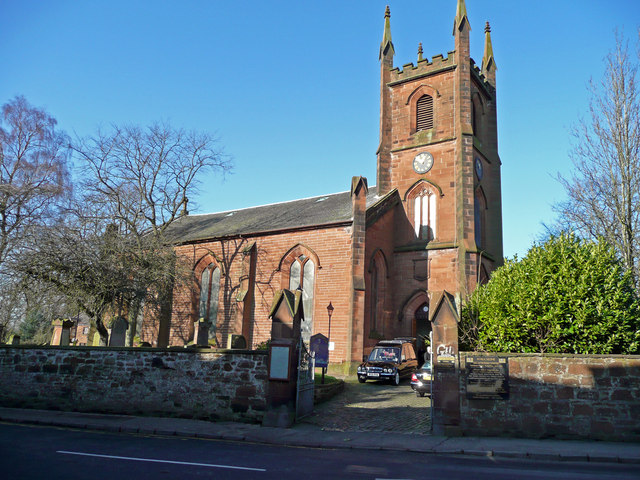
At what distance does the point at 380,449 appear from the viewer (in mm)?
9656

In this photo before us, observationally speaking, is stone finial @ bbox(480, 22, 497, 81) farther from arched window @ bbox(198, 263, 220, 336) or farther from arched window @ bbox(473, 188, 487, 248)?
arched window @ bbox(198, 263, 220, 336)

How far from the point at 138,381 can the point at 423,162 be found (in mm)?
20359

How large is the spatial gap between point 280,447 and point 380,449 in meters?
2.08

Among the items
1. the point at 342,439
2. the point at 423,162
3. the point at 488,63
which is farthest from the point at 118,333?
the point at 488,63

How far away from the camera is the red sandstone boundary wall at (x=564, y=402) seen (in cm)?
1021

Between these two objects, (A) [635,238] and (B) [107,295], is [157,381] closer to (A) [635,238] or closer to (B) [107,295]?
(B) [107,295]

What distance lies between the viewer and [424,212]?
1071 inches

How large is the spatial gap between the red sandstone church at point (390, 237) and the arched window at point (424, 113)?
7 centimetres

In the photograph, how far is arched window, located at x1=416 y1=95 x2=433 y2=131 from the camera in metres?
28.9

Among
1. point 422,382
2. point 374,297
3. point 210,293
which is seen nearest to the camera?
point 422,382

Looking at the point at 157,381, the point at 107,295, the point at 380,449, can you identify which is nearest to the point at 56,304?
the point at 107,295

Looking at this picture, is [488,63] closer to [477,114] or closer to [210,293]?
[477,114]

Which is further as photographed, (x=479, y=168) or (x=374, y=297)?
(x=479, y=168)

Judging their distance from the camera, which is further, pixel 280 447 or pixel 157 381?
pixel 157 381
